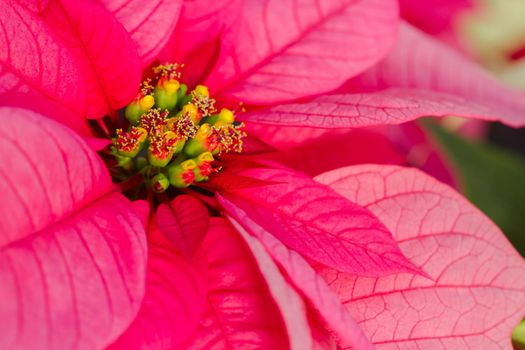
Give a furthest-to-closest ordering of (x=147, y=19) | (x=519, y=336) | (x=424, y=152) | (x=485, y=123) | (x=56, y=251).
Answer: (x=485, y=123) < (x=424, y=152) < (x=519, y=336) < (x=147, y=19) < (x=56, y=251)

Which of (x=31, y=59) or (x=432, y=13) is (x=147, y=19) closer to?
(x=31, y=59)

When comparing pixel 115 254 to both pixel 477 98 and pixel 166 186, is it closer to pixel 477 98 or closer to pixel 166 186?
pixel 166 186

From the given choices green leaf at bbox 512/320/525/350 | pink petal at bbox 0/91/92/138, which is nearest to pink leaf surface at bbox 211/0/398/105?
pink petal at bbox 0/91/92/138

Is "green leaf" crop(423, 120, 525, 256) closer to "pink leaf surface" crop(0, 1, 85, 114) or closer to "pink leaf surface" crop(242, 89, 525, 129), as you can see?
"pink leaf surface" crop(242, 89, 525, 129)

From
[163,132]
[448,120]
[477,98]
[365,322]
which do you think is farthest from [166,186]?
[448,120]

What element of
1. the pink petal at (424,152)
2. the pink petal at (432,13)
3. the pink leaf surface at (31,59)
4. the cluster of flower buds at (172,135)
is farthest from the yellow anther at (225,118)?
the pink petal at (432,13)

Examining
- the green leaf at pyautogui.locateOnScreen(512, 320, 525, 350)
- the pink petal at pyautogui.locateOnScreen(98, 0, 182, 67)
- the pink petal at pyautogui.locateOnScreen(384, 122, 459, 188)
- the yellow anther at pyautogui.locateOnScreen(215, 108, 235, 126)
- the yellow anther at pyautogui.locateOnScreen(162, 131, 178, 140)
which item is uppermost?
the pink petal at pyautogui.locateOnScreen(98, 0, 182, 67)

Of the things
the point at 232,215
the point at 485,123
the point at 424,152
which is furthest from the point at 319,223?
the point at 485,123
